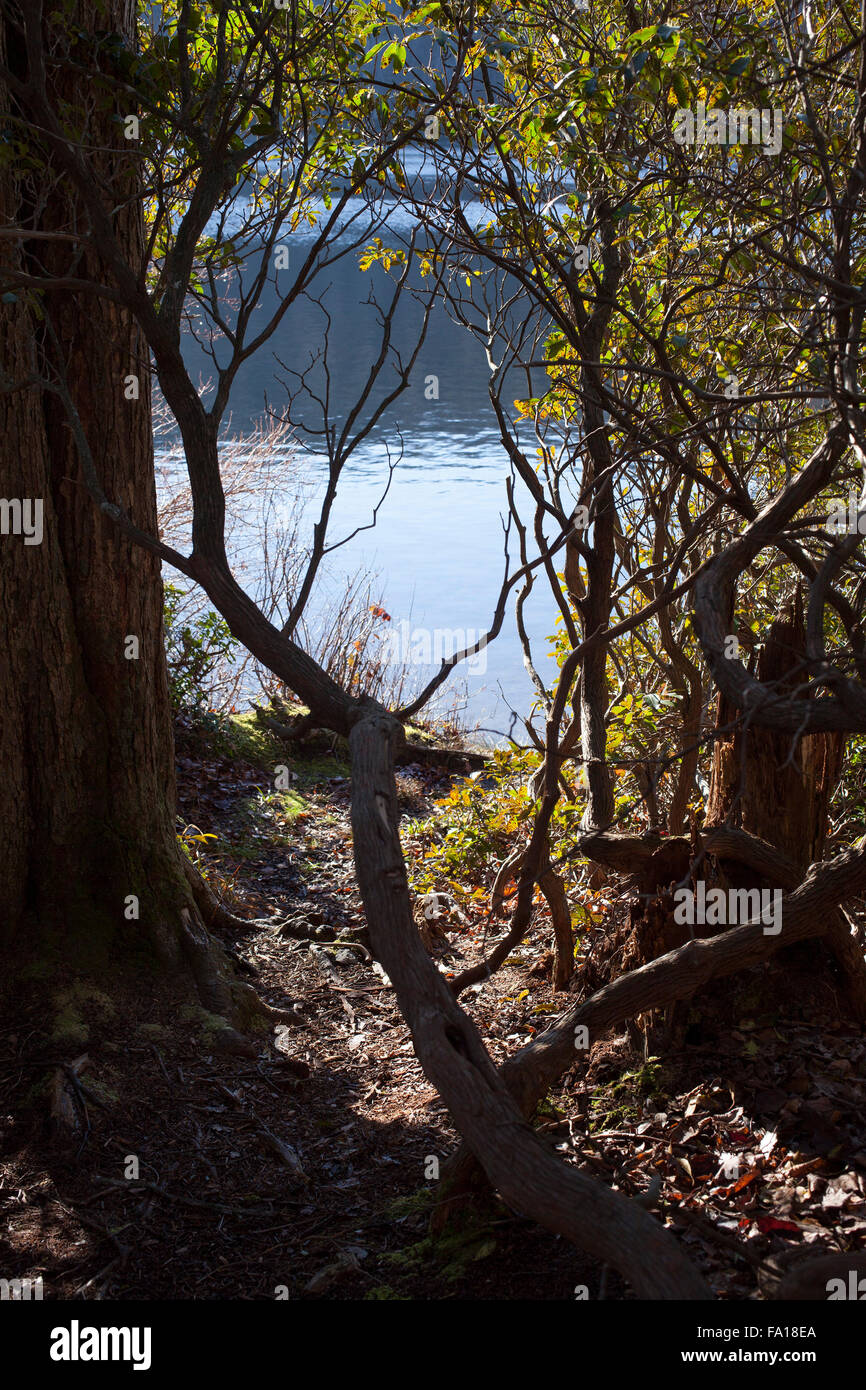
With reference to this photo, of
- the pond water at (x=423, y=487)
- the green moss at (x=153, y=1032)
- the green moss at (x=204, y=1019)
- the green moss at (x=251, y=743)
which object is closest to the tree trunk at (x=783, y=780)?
the green moss at (x=204, y=1019)

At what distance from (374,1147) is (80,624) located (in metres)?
2.14

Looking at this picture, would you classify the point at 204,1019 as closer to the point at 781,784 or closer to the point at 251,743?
the point at 781,784

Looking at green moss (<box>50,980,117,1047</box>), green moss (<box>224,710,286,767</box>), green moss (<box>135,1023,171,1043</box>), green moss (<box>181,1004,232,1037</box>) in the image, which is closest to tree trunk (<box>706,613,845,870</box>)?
green moss (<box>181,1004,232,1037</box>)

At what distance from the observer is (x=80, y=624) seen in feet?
12.8

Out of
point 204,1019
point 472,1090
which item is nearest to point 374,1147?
point 204,1019

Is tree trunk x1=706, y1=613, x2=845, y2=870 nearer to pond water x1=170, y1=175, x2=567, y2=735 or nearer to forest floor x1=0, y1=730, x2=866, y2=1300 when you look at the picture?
forest floor x1=0, y1=730, x2=866, y2=1300

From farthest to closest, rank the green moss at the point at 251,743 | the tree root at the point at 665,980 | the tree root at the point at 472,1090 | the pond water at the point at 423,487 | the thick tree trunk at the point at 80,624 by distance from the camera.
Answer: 1. the pond water at the point at 423,487
2. the green moss at the point at 251,743
3. the thick tree trunk at the point at 80,624
4. the tree root at the point at 665,980
5. the tree root at the point at 472,1090

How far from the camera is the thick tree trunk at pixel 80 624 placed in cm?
367

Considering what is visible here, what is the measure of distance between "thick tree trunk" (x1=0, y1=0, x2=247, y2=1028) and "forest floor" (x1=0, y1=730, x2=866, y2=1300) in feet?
1.20

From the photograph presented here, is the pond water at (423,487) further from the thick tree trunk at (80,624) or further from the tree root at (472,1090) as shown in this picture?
the tree root at (472,1090)

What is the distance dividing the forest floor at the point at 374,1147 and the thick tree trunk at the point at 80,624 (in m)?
0.37
